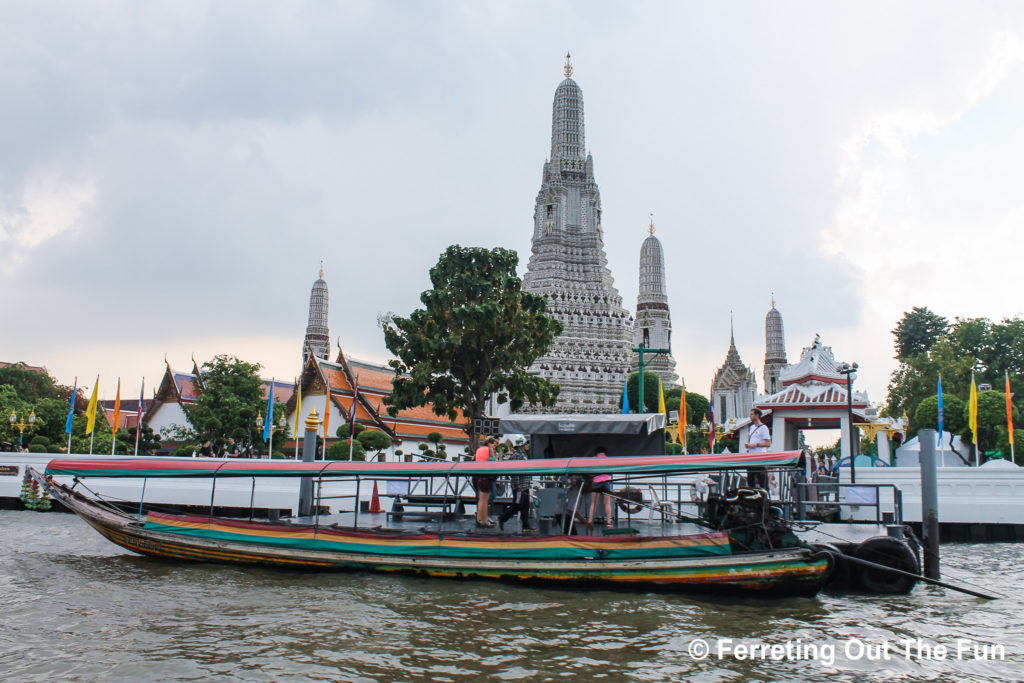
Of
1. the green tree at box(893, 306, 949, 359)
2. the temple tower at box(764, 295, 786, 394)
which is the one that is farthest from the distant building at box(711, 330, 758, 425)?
the green tree at box(893, 306, 949, 359)

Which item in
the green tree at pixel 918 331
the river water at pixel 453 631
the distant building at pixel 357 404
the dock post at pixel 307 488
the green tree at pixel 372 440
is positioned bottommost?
the river water at pixel 453 631

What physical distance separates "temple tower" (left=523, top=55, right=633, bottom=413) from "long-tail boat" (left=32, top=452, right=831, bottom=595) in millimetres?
46792

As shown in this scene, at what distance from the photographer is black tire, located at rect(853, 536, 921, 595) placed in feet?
37.7

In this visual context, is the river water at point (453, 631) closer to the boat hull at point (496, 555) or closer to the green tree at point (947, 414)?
the boat hull at point (496, 555)

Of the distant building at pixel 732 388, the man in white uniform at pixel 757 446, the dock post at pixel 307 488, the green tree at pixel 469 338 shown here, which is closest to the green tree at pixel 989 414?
the green tree at pixel 469 338

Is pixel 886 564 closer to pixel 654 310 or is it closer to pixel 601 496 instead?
pixel 601 496

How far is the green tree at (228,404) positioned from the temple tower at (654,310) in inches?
1903

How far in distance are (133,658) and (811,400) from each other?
73.0 ft

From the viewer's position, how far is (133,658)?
25.4 feet

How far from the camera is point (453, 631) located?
356 inches

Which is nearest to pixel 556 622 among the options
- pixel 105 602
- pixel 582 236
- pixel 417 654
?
pixel 417 654

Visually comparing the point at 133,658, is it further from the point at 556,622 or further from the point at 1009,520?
the point at 1009,520

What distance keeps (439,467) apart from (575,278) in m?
56.1

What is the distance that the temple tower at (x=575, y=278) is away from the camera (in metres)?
62.6
